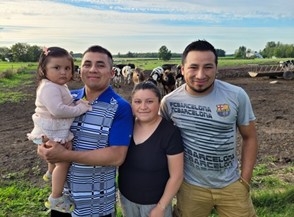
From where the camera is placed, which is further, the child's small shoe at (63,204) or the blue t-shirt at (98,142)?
the child's small shoe at (63,204)

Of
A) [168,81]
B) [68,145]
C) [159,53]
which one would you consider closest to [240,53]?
[159,53]

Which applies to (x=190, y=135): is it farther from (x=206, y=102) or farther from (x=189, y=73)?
(x=189, y=73)

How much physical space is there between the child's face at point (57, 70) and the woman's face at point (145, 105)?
0.54 m

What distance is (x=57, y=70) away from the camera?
2.67 meters

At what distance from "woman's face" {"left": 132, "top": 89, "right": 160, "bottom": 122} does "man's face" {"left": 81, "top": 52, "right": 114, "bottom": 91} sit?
0.24 meters

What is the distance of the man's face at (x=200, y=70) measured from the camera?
2.64 m

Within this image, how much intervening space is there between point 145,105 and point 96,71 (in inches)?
16.0

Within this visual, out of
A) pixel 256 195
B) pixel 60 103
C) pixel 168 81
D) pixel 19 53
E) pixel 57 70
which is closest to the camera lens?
pixel 60 103

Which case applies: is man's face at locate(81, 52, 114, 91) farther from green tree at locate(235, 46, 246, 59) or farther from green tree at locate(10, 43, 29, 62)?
green tree at locate(235, 46, 246, 59)

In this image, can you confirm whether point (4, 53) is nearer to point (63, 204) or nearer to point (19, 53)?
point (19, 53)

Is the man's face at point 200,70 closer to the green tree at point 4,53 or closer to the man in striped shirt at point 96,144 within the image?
the man in striped shirt at point 96,144

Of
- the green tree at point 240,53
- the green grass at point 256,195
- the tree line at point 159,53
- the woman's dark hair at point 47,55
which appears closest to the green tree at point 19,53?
the tree line at point 159,53

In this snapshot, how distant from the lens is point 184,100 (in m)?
2.76

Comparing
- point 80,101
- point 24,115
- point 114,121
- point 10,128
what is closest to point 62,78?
point 80,101
